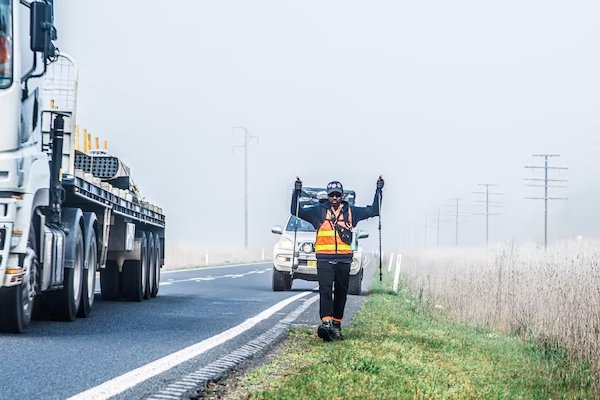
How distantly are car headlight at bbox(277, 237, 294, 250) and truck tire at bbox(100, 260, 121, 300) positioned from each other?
17.1 ft

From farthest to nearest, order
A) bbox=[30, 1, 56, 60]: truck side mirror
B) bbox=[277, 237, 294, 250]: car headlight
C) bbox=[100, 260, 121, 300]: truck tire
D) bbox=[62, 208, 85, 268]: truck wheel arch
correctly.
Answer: bbox=[277, 237, 294, 250]: car headlight
bbox=[100, 260, 121, 300]: truck tire
bbox=[62, 208, 85, 268]: truck wheel arch
bbox=[30, 1, 56, 60]: truck side mirror

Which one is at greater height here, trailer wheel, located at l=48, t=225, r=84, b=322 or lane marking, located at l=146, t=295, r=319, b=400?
trailer wheel, located at l=48, t=225, r=84, b=322

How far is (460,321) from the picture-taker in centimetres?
1587

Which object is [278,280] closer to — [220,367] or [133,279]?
[133,279]

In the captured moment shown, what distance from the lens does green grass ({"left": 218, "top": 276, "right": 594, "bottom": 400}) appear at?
7.27 metres

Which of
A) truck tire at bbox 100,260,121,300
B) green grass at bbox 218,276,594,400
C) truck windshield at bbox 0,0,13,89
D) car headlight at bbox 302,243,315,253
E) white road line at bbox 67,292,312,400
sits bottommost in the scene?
green grass at bbox 218,276,594,400

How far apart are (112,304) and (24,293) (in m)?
5.74

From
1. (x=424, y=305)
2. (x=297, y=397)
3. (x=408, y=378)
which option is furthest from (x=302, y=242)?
(x=297, y=397)

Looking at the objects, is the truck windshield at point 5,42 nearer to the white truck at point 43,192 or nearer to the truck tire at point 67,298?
the white truck at point 43,192

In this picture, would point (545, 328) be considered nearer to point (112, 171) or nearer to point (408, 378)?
point (408, 378)

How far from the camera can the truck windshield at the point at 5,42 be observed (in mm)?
9852

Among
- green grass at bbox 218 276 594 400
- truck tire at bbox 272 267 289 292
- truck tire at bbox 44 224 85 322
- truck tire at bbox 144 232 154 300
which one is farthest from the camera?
truck tire at bbox 272 267 289 292

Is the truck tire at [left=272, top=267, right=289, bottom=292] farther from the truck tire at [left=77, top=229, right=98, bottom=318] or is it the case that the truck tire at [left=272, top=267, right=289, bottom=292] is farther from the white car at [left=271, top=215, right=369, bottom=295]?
the truck tire at [left=77, top=229, right=98, bottom=318]

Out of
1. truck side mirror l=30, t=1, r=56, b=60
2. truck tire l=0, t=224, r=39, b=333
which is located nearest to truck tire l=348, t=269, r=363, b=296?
truck tire l=0, t=224, r=39, b=333
